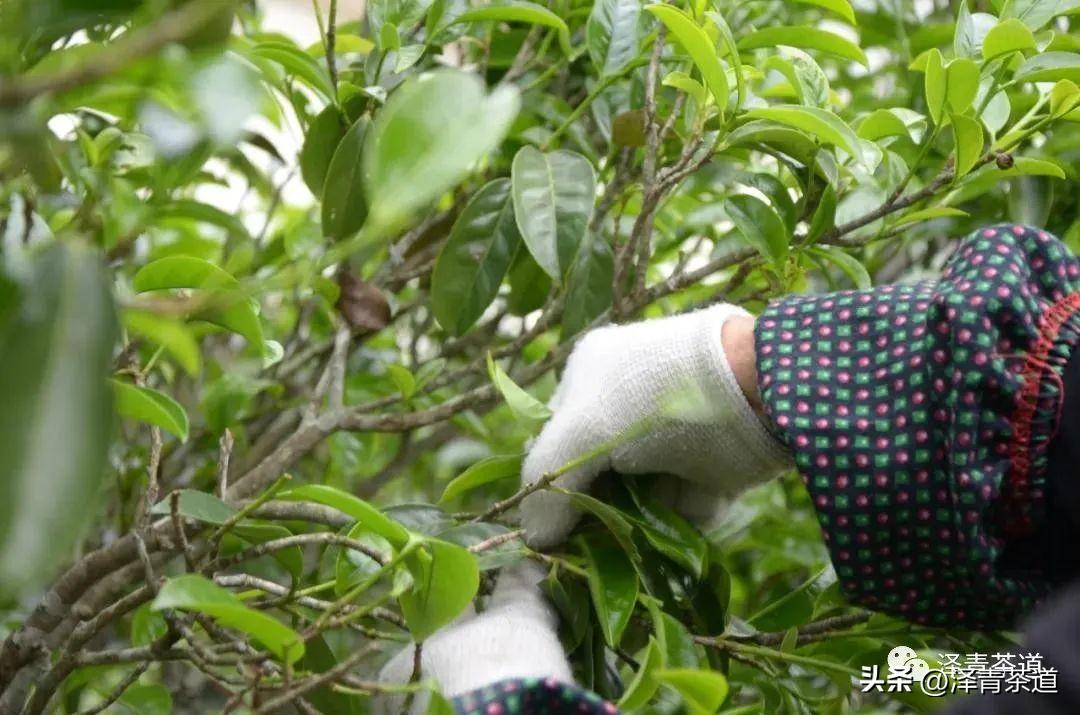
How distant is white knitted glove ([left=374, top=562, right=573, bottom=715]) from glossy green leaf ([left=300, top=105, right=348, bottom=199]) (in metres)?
0.31

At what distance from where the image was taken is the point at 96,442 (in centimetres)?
35

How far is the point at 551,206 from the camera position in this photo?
0.78 m

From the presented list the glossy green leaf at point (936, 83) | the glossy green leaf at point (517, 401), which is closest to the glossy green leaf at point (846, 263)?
the glossy green leaf at point (936, 83)

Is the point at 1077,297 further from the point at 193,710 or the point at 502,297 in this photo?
the point at 193,710

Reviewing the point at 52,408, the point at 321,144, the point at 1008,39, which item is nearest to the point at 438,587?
the point at 52,408

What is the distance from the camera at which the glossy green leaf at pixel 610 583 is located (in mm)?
652

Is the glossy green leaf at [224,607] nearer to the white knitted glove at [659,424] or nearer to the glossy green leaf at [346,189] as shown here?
the white knitted glove at [659,424]

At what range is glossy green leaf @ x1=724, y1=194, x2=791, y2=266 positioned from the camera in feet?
2.58

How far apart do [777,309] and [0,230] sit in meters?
0.45

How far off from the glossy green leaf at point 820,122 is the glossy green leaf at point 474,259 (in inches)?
8.2

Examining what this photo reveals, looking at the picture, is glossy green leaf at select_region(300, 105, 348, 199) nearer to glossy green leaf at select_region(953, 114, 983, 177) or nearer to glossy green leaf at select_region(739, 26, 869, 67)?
glossy green leaf at select_region(739, 26, 869, 67)

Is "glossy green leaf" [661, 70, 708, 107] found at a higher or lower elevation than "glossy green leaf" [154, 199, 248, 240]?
higher

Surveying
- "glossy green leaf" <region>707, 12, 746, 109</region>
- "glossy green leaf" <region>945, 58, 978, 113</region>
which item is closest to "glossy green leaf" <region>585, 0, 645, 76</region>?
"glossy green leaf" <region>707, 12, 746, 109</region>

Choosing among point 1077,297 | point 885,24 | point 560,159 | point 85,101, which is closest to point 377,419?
point 560,159
